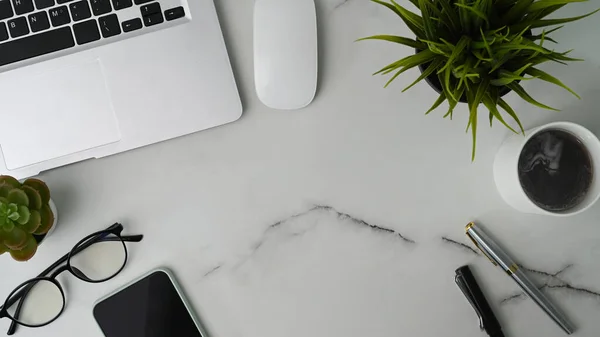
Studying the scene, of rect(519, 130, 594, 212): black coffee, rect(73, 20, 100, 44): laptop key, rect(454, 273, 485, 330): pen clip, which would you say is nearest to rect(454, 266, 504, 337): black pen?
rect(454, 273, 485, 330): pen clip

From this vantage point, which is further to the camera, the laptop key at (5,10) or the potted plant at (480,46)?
the laptop key at (5,10)

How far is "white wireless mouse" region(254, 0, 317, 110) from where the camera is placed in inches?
22.3

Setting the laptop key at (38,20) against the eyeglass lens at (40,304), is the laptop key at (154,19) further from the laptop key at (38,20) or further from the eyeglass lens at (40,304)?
the eyeglass lens at (40,304)

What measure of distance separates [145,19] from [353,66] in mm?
229

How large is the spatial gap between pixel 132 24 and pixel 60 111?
122mm

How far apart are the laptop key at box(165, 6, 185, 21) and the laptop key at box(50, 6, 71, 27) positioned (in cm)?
11

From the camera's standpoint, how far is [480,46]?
0.44 meters

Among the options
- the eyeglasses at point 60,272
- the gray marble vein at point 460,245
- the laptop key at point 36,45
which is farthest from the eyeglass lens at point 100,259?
the gray marble vein at point 460,245

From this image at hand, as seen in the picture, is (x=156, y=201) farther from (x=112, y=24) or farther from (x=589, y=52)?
(x=589, y=52)

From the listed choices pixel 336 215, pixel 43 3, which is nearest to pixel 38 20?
pixel 43 3

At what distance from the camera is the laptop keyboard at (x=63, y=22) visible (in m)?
0.56

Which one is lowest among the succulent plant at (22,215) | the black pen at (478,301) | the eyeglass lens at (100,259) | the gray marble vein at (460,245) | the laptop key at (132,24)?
the black pen at (478,301)

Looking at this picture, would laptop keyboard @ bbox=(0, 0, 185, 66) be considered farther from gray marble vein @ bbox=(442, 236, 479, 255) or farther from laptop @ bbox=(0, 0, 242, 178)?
gray marble vein @ bbox=(442, 236, 479, 255)

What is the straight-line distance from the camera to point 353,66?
59cm
